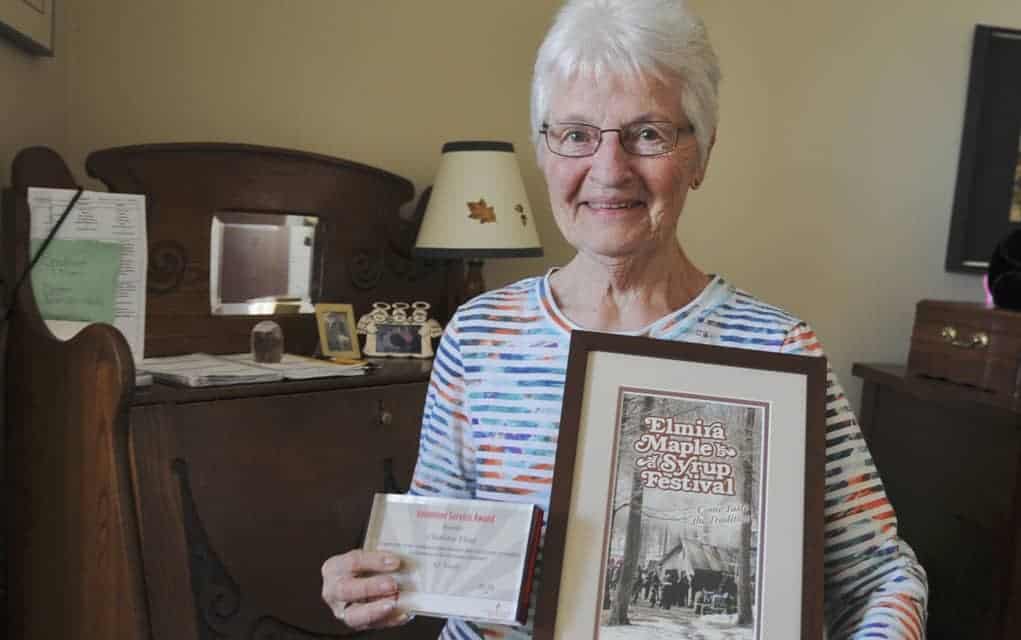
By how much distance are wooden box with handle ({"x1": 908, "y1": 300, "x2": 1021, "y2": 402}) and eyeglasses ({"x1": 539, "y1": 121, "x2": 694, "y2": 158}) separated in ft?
4.04

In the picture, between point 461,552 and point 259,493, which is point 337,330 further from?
point 461,552

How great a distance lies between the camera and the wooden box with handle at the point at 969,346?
176 centimetres

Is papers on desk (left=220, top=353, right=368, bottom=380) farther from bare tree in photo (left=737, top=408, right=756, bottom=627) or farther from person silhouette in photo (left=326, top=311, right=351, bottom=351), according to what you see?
bare tree in photo (left=737, top=408, right=756, bottom=627)

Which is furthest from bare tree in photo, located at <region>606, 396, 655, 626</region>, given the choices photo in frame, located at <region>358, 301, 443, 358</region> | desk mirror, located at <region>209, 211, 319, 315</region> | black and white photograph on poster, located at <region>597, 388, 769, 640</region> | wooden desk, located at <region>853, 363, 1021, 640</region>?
wooden desk, located at <region>853, 363, 1021, 640</region>

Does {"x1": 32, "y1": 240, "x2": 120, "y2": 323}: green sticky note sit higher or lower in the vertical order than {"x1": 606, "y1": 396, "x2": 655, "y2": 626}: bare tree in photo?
higher

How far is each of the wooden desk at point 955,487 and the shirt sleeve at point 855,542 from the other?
1.05m

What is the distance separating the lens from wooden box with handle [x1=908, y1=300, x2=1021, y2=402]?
5.77 ft

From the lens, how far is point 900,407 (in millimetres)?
2062

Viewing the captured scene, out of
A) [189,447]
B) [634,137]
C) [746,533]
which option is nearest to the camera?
[746,533]

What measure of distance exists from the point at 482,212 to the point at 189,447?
76 centimetres

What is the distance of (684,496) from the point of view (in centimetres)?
76

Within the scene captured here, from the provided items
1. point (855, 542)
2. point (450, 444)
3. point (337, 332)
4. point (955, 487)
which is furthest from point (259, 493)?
point (955, 487)

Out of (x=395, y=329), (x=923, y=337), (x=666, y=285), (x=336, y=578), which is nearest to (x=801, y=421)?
(x=666, y=285)

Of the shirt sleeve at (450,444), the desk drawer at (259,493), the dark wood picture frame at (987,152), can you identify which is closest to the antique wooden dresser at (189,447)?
the desk drawer at (259,493)
